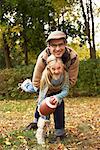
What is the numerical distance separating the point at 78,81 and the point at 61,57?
1187cm

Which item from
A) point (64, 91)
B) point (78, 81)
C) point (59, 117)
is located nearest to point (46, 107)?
point (64, 91)

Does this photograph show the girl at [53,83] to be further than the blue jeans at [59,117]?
No

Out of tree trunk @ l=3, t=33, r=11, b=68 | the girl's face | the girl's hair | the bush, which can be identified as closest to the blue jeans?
the girl's hair

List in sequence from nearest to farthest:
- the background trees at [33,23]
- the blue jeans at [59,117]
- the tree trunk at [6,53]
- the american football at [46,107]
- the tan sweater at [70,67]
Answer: the american football at [46,107] → the tan sweater at [70,67] → the blue jeans at [59,117] → the background trees at [33,23] → the tree trunk at [6,53]

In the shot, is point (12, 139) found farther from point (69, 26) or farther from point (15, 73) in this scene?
point (69, 26)

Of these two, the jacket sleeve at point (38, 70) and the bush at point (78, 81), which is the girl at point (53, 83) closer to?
the jacket sleeve at point (38, 70)

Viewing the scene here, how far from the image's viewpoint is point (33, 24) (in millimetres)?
26344

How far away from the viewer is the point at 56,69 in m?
5.07

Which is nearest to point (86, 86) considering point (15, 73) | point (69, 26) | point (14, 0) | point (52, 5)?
point (15, 73)

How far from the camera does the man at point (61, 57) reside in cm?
528

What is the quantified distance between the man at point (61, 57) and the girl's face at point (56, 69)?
207 mm

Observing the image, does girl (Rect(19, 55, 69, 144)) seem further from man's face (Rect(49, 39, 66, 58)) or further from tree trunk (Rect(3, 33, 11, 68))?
tree trunk (Rect(3, 33, 11, 68))

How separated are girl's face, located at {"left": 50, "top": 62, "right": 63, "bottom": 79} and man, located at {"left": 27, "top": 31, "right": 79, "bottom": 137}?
207 millimetres

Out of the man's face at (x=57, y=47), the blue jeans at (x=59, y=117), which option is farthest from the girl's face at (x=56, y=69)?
the blue jeans at (x=59, y=117)
